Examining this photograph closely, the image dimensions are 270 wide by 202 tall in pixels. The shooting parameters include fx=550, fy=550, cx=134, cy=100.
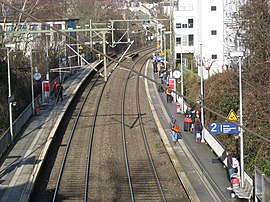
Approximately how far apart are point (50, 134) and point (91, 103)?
11.0 meters

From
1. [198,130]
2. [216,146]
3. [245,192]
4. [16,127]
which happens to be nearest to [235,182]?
[245,192]

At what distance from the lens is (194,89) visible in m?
32.3

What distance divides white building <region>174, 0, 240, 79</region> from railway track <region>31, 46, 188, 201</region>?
10469 millimetres

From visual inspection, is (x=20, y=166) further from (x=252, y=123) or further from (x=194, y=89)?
(x=194, y=89)

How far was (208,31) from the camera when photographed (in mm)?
46969

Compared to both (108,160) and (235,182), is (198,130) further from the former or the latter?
(235,182)

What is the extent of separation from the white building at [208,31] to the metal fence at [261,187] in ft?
91.9

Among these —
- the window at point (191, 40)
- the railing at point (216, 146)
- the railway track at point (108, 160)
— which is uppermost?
the window at point (191, 40)

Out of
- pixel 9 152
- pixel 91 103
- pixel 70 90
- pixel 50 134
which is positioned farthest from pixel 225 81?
pixel 70 90

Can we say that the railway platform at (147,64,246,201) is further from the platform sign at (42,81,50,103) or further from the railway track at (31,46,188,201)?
the platform sign at (42,81,50,103)

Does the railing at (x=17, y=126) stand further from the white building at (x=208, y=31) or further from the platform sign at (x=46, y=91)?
the white building at (x=208, y=31)

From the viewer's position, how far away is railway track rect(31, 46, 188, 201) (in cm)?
1784

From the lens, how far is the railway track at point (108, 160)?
17.8 metres

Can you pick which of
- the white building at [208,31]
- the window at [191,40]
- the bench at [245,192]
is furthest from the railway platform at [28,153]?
the window at [191,40]
